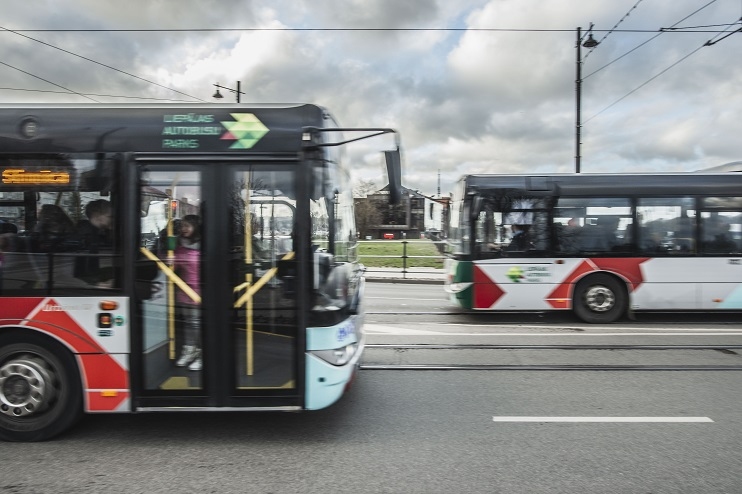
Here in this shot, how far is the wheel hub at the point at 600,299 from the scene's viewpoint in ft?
32.3

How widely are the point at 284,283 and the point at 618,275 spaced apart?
7672 mm

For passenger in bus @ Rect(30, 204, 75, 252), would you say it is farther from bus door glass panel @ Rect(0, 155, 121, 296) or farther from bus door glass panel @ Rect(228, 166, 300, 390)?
bus door glass panel @ Rect(228, 166, 300, 390)

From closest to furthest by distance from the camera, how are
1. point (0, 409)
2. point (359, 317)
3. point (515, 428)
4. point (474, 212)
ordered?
point (0, 409)
point (515, 428)
point (359, 317)
point (474, 212)

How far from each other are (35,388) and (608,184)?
9.23 meters

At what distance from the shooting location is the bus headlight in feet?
14.0

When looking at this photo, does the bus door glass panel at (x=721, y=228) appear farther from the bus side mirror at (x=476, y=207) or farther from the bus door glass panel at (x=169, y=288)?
the bus door glass panel at (x=169, y=288)

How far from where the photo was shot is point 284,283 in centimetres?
429

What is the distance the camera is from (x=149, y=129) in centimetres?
433

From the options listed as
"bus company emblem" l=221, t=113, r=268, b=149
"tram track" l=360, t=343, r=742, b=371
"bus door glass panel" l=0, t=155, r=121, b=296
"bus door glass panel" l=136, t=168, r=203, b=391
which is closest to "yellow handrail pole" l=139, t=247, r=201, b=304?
"bus door glass panel" l=136, t=168, r=203, b=391

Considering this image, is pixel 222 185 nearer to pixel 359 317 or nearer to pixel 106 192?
pixel 106 192

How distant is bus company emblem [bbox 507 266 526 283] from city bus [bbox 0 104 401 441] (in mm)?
6081

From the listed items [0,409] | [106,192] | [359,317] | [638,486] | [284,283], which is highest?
[106,192]

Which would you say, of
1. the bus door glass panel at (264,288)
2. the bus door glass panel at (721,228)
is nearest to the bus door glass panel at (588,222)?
the bus door glass panel at (721,228)

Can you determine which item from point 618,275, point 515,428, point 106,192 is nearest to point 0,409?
point 106,192
